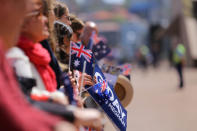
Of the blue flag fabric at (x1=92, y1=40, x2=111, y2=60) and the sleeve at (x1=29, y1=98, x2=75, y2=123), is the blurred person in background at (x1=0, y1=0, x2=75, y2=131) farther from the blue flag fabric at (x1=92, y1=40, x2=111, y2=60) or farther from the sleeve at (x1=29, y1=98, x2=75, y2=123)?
the blue flag fabric at (x1=92, y1=40, x2=111, y2=60)

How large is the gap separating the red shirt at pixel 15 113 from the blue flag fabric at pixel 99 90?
1.73 metres

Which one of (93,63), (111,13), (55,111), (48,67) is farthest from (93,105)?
(111,13)

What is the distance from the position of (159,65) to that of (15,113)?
3736 centimetres

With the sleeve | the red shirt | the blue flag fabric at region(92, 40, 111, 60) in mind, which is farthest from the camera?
the blue flag fabric at region(92, 40, 111, 60)

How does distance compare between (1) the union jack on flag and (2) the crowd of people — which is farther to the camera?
(1) the union jack on flag

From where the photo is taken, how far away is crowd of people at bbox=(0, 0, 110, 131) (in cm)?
163

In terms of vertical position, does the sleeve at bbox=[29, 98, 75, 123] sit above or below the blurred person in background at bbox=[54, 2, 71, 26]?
Answer: below

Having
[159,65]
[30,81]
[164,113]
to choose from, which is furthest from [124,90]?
[159,65]

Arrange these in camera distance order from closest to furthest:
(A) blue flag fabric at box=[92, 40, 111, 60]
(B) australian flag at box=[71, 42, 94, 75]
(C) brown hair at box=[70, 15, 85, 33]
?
(B) australian flag at box=[71, 42, 94, 75] → (C) brown hair at box=[70, 15, 85, 33] → (A) blue flag fabric at box=[92, 40, 111, 60]

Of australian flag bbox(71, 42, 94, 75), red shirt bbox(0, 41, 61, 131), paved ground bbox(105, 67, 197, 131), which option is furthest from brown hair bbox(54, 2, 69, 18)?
paved ground bbox(105, 67, 197, 131)

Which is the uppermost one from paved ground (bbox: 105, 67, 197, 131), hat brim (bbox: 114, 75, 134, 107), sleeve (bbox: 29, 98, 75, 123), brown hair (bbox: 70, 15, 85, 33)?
paved ground (bbox: 105, 67, 197, 131)

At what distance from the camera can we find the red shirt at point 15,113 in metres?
1.58

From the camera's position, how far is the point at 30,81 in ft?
7.49

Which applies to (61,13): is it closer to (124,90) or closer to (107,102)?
(107,102)
